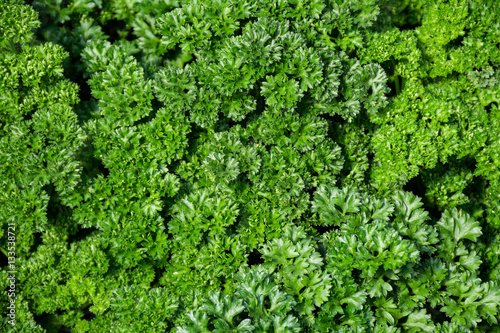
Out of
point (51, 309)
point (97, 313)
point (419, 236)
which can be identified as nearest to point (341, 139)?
point (419, 236)

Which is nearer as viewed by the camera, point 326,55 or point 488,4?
point 326,55

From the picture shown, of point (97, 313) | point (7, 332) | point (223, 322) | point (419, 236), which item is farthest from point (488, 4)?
point (7, 332)

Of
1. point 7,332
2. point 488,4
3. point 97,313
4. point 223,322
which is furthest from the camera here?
point 488,4

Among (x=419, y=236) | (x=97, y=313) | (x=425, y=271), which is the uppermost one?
(x=419, y=236)

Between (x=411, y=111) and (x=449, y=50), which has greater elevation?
(x=449, y=50)

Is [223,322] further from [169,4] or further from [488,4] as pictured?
[488,4]

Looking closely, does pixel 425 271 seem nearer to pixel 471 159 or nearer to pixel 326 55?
pixel 471 159

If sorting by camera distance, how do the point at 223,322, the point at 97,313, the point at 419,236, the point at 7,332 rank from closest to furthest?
the point at 223,322
the point at 419,236
the point at 7,332
the point at 97,313
